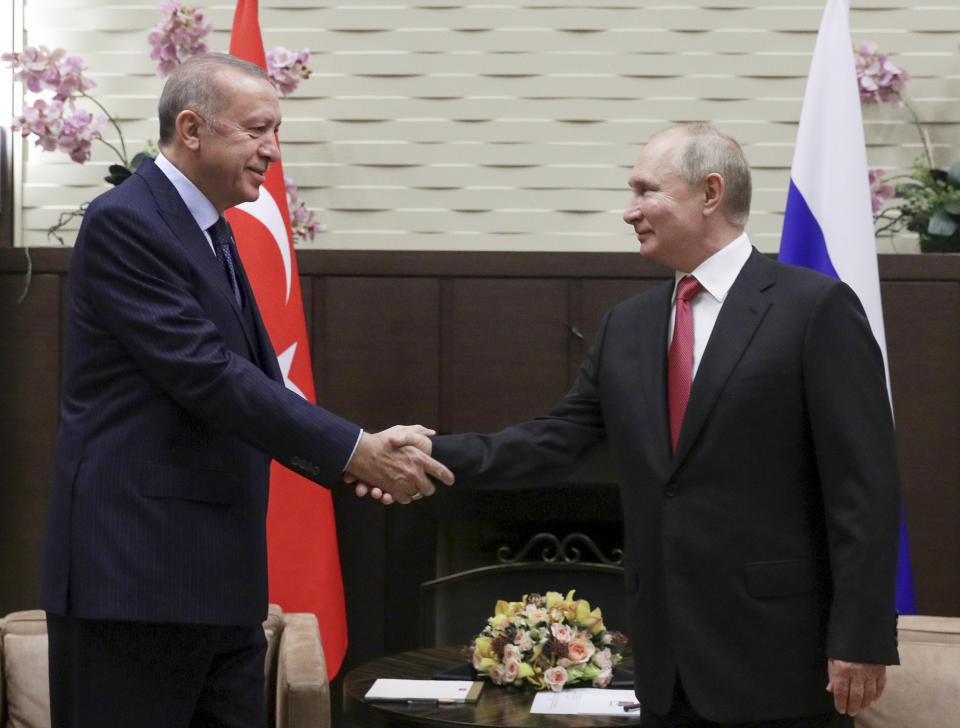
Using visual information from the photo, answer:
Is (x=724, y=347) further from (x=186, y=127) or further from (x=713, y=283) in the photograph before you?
(x=186, y=127)

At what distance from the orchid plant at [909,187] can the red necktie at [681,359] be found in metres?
2.28

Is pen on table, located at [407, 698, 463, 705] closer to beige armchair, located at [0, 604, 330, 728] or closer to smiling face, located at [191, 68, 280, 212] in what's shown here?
beige armchair, located at [0, 604, 330, 728]

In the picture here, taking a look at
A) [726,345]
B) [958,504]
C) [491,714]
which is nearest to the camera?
[726,345]

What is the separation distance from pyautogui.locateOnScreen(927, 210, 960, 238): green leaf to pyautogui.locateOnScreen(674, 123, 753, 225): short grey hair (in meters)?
2.14

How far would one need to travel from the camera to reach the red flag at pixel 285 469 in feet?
12.8

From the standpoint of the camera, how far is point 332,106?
4.70 m

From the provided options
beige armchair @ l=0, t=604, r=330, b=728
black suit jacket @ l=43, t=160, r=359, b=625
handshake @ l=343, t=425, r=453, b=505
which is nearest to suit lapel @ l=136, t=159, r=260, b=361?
black suit jacket @ l=43, t=160, r=359, b=625

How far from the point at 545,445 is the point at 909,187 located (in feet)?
7.43

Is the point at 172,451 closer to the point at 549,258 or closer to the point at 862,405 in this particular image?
the point at 862,405

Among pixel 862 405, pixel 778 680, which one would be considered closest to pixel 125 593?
pixel 778 680

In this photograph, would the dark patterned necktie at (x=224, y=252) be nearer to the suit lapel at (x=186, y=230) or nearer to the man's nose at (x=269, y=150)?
the suit lapel at (x=186, y=230)

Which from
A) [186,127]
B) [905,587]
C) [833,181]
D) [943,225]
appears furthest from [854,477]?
[943,225]

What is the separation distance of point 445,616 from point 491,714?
1722mm

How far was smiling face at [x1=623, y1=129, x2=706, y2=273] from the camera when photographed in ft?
7.71
